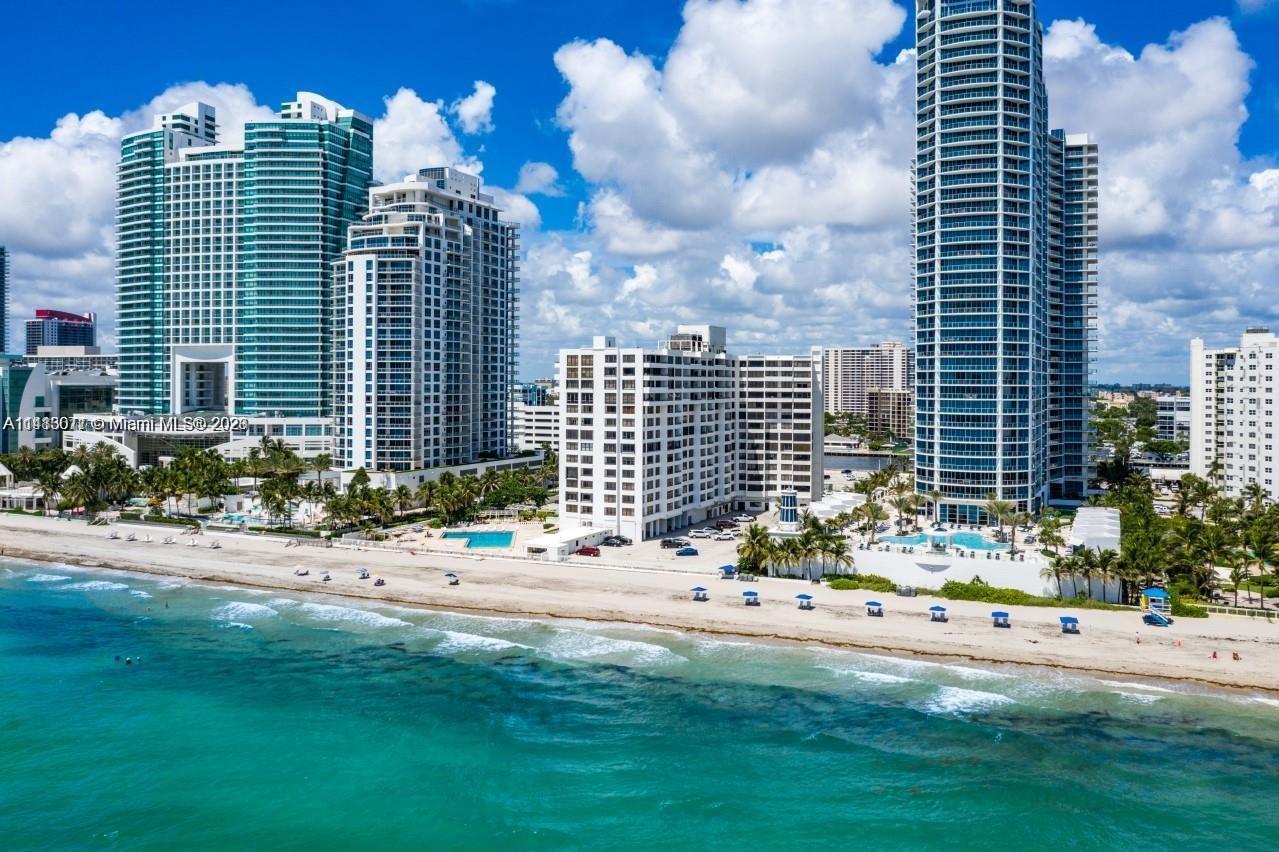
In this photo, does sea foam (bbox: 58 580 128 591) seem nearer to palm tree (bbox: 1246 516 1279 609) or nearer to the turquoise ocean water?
the turquoise ocean water

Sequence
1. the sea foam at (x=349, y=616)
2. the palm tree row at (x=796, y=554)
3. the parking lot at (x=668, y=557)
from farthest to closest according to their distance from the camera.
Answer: the parking lot at (x=668, y=557)
the palm tree row at (x=796, y=554)
the sea foam at (x=349, y=616)

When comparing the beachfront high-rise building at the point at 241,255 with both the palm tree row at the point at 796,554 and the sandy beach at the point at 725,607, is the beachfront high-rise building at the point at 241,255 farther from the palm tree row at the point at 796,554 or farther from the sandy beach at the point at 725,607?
the palm tree row at the point at 796,554

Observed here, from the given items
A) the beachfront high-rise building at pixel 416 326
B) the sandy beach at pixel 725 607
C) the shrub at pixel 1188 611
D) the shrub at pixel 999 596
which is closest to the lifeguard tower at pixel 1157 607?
the shrub at pixel 1188 611

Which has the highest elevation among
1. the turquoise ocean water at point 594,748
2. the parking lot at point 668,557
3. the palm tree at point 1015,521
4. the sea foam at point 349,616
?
the palm tree at point 1015,521

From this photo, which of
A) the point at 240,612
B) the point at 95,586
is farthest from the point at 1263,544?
the point at 95,586

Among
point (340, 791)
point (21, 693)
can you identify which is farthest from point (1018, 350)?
point (21, 693)

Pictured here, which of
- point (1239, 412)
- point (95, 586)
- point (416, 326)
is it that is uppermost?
point (416, 326)

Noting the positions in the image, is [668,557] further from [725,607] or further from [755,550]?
[725,607]

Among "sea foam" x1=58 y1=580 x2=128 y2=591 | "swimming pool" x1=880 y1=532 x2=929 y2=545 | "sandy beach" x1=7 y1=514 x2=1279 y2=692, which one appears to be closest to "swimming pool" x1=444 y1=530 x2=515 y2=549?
"sandy beach" x1=7 y1=514 x2=1279 y2=692
